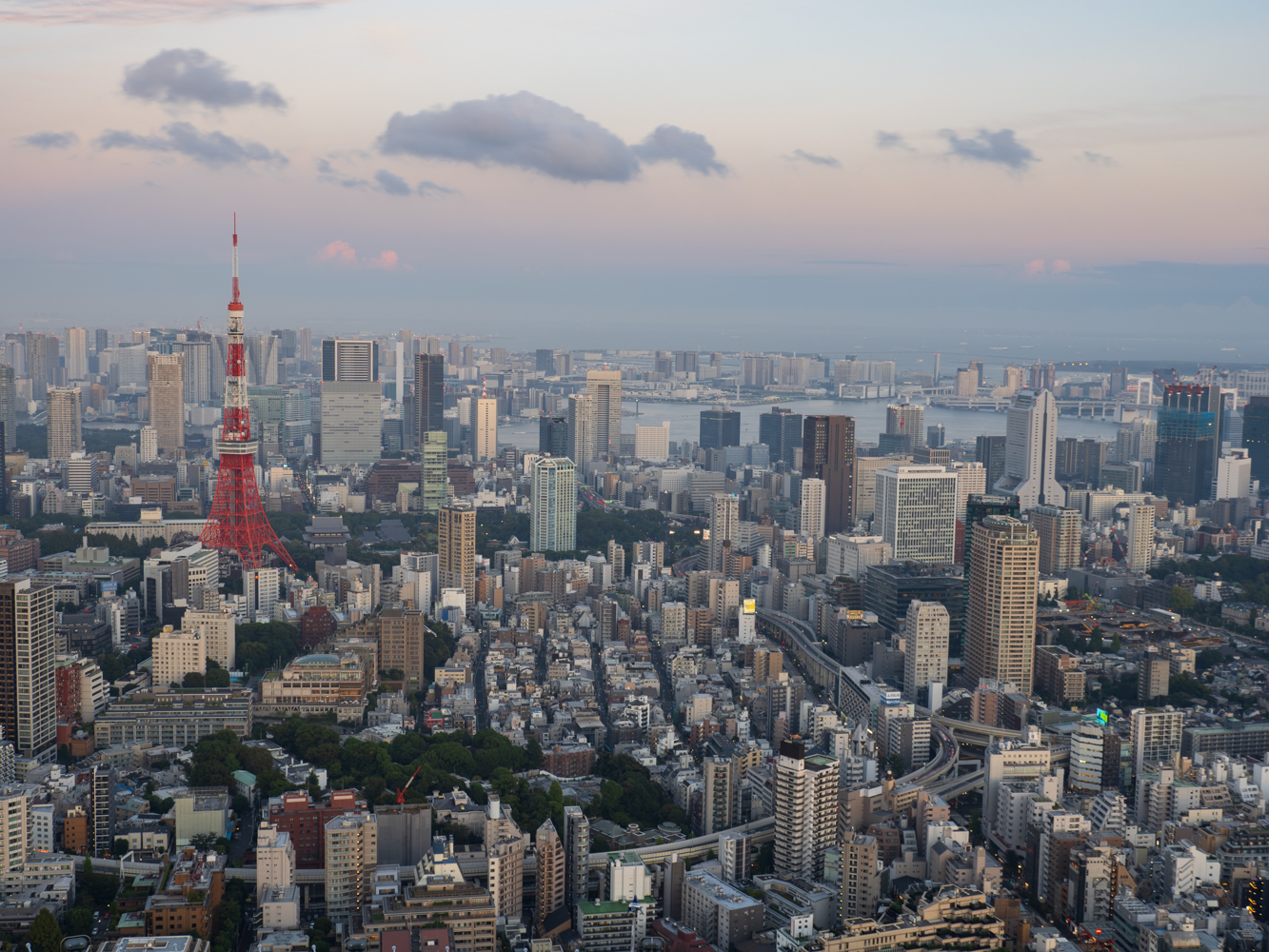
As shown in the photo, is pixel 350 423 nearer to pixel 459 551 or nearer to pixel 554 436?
pixel 554 436

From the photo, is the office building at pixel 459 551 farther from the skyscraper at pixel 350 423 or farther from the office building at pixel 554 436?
the skyscraper at pixel 350 423

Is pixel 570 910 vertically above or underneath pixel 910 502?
underneath

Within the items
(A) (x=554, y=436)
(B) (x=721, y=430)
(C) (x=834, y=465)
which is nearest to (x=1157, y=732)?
(C) (x=834, y=465)

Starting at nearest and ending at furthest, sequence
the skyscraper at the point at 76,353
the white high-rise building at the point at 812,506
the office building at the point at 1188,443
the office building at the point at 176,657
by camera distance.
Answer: the office building at the point at 176,657
the white high-rise building at the point at 812,506
the office building at the point at 1188,443
the skyscraper at the point at 76,353

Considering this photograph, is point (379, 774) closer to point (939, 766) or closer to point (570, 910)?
point (570, 910)

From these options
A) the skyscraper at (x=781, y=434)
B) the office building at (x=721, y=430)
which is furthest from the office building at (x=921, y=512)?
the office building at (x=721, y=430)

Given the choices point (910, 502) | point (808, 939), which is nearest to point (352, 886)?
point (808, 939)
